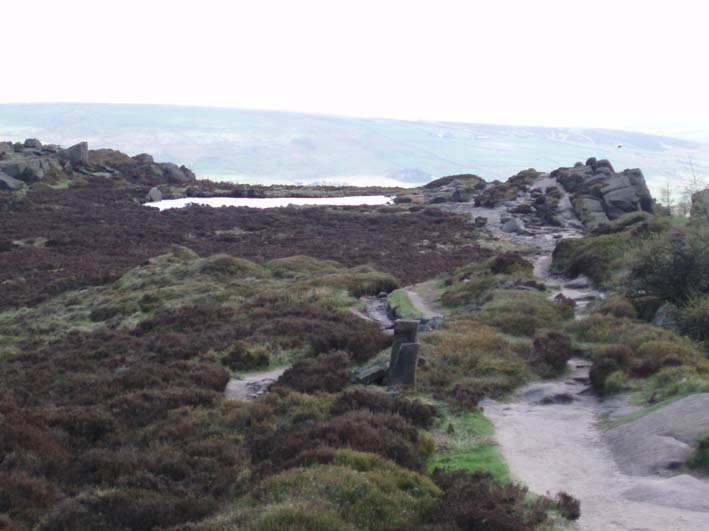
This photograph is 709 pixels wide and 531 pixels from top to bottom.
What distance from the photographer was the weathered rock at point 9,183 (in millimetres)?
83887

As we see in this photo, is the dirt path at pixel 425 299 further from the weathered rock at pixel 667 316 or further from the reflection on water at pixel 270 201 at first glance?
the reflection on water at pixel 270 201

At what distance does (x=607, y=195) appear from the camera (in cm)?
7600

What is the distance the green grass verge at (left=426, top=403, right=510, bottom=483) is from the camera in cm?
1335

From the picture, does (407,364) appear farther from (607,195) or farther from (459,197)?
(459,197)

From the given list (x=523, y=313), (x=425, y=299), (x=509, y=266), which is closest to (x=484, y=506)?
(x=523, y=313)

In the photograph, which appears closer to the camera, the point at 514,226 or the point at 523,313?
the point at 523,313

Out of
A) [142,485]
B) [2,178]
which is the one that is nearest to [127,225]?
[2,178]

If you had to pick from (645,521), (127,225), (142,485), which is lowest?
(127,225)

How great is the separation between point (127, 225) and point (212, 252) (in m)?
16.0

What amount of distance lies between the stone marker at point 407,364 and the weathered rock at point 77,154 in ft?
307

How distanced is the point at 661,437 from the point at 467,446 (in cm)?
347

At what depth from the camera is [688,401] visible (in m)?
15.1

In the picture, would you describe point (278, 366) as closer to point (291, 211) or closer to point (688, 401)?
point (688, 401)

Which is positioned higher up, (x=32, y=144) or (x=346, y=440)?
(x=346, y=440)
